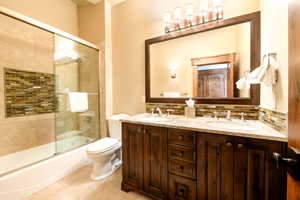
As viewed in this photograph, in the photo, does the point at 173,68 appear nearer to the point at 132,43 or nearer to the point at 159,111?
the point at 159,111

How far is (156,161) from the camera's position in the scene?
154cm

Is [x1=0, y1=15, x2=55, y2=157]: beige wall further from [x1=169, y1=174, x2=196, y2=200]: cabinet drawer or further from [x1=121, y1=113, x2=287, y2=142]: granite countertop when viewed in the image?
[x1=169, y1=174, x2=196, y2=200]: cabinet drawer

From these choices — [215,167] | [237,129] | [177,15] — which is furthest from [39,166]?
[177,15]

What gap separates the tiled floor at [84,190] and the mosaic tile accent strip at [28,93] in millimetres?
1222

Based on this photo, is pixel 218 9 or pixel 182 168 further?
pixel 218 9

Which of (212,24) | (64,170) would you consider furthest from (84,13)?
(64,170)

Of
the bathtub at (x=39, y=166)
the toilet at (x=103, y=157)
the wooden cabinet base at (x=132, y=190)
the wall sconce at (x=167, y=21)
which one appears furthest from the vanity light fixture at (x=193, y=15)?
the bathtub at (x=39, y=166)

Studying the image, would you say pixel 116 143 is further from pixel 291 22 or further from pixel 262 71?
pixel 291 22

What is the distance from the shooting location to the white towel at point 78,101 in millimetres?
2297

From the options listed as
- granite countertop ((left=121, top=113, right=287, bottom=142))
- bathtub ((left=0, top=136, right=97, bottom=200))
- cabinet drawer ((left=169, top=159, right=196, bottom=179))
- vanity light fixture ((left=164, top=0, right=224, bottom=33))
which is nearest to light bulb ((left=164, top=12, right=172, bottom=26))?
vanity light fixture ((left=164, top=0, right=224, bottom=33))

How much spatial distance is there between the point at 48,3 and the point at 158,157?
124 inches

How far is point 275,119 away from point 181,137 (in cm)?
81

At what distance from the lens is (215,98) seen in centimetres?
177

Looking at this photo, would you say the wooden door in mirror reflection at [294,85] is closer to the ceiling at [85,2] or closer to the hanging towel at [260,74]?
the hanging towel at [260,74]
